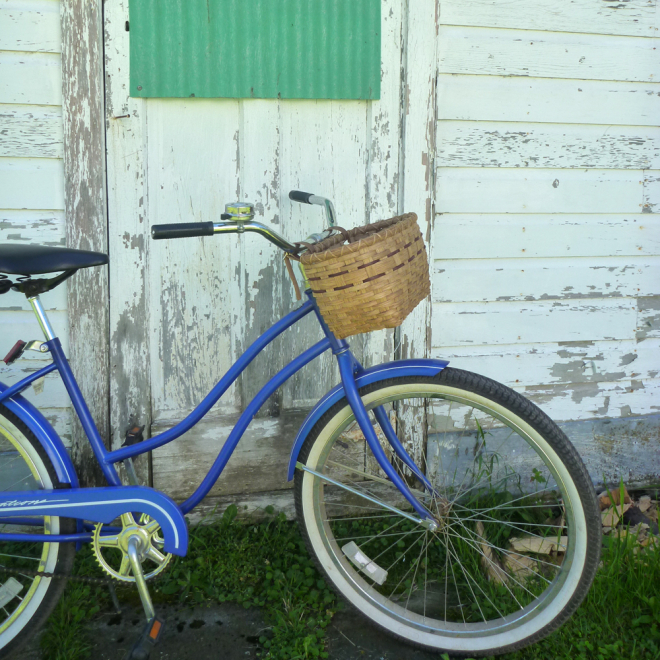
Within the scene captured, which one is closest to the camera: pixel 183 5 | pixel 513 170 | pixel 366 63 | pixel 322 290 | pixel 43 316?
pixel 322 290

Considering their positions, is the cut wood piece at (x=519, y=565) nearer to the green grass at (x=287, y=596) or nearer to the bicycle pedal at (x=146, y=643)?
the green grass at (x=287, y=596)

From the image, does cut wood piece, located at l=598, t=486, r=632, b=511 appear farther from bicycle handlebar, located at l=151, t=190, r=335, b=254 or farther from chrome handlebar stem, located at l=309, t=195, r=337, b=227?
bicycle handlebar, located at l=151, t=190, r=335, b=254

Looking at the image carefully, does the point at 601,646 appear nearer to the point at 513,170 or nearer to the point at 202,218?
the point at 513,170

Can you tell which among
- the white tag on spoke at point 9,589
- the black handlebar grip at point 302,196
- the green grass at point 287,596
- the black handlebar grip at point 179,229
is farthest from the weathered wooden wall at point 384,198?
the black handlebar grip at point 179,229

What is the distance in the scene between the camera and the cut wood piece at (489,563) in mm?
2486

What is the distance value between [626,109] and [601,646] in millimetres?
2227

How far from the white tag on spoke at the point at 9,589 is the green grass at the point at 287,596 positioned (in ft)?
0.54

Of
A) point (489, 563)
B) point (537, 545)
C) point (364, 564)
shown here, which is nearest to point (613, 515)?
point (537, 545)

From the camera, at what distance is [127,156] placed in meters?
2.56

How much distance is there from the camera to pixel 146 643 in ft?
6.57

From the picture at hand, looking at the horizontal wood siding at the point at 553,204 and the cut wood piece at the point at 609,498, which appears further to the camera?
the cut wood piece at the point at 609,498

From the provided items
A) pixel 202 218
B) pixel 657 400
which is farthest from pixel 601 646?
pixel 202 218

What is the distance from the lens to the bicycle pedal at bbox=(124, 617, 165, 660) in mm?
1981

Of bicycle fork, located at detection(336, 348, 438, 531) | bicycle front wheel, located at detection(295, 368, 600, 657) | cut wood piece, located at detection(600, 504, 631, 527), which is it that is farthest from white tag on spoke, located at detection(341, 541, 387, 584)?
cut wood piece, located at detection(600, 504, 631, 527)
